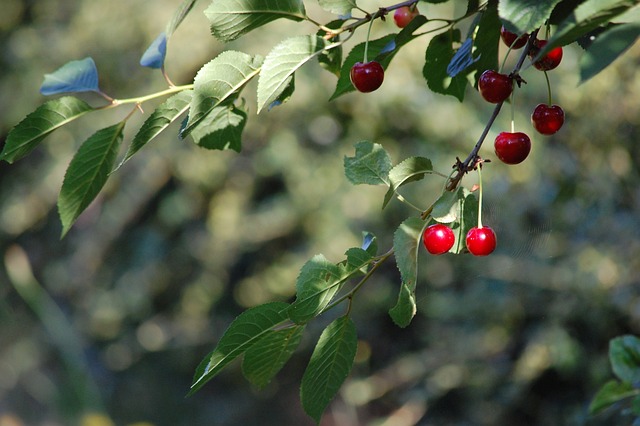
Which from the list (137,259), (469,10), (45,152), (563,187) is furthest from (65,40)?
(469,10)

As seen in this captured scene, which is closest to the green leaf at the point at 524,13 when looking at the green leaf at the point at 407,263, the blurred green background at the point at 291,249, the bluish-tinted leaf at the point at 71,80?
the green leaf at the point at 407,263

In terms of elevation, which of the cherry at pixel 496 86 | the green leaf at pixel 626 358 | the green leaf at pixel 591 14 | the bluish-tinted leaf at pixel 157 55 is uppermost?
the green leaf at pixel 591 14

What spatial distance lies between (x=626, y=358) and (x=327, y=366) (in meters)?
0.42

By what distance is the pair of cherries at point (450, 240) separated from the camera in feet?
1.93

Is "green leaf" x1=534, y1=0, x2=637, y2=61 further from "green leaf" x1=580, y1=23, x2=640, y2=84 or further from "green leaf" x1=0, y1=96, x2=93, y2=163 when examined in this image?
"green leaf" x1=0, y1=96, x2=93, y2=163

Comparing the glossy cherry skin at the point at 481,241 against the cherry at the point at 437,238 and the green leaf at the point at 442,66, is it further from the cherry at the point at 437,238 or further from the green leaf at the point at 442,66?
the green leaf at the point at 442,66

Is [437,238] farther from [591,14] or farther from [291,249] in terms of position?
[291,249]

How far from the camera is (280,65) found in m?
0.58

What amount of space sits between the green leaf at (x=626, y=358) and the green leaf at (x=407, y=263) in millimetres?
397

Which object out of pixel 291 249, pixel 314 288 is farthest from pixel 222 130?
pixel 291 249

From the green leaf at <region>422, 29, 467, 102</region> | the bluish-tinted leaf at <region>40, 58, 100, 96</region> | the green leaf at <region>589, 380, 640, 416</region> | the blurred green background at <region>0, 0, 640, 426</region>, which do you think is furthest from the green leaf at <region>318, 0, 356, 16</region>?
the blurred green background at <region>0, 0, 640, 426</region>

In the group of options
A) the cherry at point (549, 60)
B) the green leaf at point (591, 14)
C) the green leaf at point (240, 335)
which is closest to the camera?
the green leaf at point (591, 14)

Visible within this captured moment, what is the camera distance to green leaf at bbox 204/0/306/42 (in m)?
0.59

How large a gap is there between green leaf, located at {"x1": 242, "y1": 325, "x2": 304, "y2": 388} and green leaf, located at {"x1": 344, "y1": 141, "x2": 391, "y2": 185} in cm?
13
